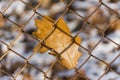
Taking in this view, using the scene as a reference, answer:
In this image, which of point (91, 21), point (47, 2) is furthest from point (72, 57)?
point (47, 2)

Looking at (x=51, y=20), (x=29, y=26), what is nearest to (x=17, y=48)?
(x=29, y=26)

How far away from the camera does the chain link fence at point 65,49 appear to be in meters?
1.88

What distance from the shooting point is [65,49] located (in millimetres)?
1836

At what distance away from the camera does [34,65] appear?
1962 mm

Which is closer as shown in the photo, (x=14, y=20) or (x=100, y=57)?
(x=100, y=57)

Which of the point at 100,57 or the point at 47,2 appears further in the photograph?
the point at 47,2

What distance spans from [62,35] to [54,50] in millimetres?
77

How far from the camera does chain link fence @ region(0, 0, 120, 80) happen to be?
188 centimetres

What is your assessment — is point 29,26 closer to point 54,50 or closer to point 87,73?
point 54,50

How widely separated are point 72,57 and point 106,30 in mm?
210

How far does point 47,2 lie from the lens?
6.81 ft

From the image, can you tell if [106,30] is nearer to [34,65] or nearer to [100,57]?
[100,57]

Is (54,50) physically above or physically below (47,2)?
below

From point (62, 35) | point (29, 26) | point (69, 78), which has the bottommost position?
point (69, 78)
